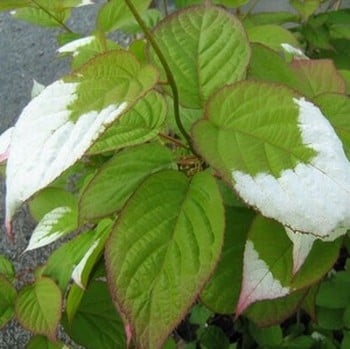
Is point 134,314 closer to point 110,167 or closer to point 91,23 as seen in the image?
point 110,167

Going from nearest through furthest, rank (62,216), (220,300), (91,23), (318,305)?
(220,300)
(62,216)
(318,305)
(91,23)

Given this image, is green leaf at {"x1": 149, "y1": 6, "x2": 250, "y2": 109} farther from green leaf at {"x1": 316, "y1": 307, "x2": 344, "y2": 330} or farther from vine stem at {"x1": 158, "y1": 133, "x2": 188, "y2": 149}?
green leaf at {"x1": 316, "y1": 307, "x2": 344, "y2": 330}

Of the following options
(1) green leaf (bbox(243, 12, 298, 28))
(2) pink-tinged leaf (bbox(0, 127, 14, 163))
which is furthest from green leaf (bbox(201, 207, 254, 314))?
(1) green leaf (bbox(243, 12, 298, 28))

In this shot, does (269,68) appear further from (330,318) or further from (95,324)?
(330,318)

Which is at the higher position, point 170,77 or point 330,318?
point 170,77

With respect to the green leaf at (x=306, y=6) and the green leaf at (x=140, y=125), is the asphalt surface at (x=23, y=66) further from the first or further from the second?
the green leaf at (x=140, y=125)

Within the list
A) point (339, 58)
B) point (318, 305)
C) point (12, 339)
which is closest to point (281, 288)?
point (318, 305)

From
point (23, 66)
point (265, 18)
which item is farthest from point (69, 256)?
point (23, 66)
